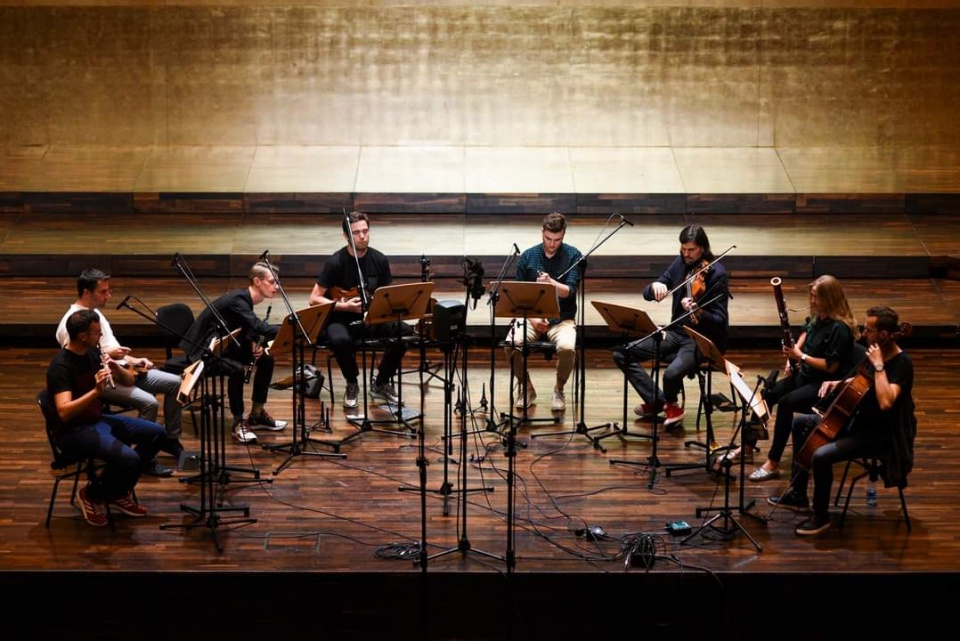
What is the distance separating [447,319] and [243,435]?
1.57 meters

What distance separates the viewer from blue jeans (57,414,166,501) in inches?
195

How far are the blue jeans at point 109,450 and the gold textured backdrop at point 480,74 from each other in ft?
15.9

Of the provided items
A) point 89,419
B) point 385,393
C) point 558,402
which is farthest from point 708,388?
point 89,419

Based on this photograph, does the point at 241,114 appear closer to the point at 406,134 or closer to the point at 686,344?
the point at 406,134

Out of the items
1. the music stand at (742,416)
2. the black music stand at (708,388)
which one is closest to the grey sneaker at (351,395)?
the black music stand at (708,388)

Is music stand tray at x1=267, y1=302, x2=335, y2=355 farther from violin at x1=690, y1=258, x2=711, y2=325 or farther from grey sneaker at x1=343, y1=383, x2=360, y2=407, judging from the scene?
violin at x1=690, y1=258, x2=711, y2=325

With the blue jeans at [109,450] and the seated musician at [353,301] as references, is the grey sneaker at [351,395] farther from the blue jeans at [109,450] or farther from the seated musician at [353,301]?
the blue jeans at [109,450]

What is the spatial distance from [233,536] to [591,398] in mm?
2738

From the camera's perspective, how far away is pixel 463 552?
482cm

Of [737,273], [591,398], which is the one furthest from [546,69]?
[591,398]

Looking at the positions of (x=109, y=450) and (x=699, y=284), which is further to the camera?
(x=699, y=284)

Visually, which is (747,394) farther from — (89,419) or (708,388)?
(89,419)

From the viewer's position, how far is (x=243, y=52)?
9.52 m

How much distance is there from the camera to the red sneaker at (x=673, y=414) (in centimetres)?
639
